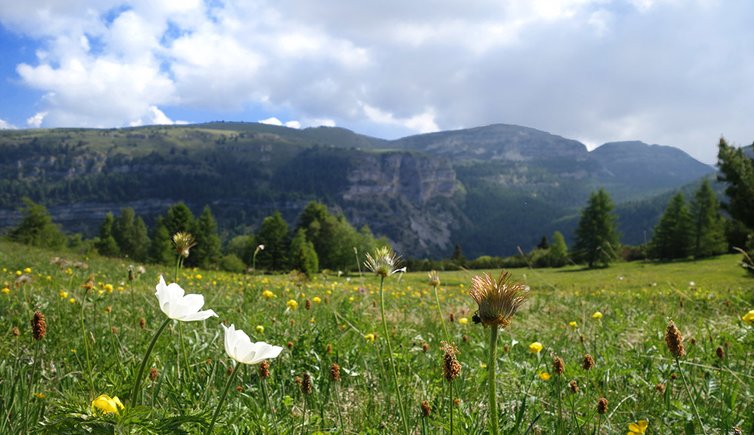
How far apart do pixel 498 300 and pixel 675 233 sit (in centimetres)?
5905

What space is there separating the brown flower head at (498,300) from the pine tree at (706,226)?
5747 centimetres

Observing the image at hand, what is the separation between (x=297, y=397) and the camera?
270 cm

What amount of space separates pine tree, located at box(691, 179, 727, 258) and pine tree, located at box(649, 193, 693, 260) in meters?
0.82

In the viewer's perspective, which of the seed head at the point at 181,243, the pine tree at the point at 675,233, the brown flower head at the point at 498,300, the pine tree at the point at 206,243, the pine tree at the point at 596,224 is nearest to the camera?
the brown flower head at the point at 498,300

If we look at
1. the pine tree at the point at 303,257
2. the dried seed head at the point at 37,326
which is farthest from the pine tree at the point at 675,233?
the dried seed head at the point at 37,326

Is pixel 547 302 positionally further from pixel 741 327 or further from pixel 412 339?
pixel 412 339

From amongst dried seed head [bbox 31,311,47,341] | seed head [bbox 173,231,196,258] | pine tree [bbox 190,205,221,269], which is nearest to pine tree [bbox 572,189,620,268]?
pine tree [bbox 190,205,221,269]

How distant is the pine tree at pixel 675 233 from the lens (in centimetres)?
4962

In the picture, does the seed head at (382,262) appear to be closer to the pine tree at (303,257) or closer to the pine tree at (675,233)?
the pine tree at (303,257)

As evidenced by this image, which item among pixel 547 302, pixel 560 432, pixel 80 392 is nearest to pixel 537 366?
pixel 560 432

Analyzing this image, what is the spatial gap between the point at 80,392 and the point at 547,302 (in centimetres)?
694

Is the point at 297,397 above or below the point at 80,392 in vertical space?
below

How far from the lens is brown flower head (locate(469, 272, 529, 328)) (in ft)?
4.19

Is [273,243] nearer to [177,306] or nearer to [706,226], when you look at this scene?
[706,226]
